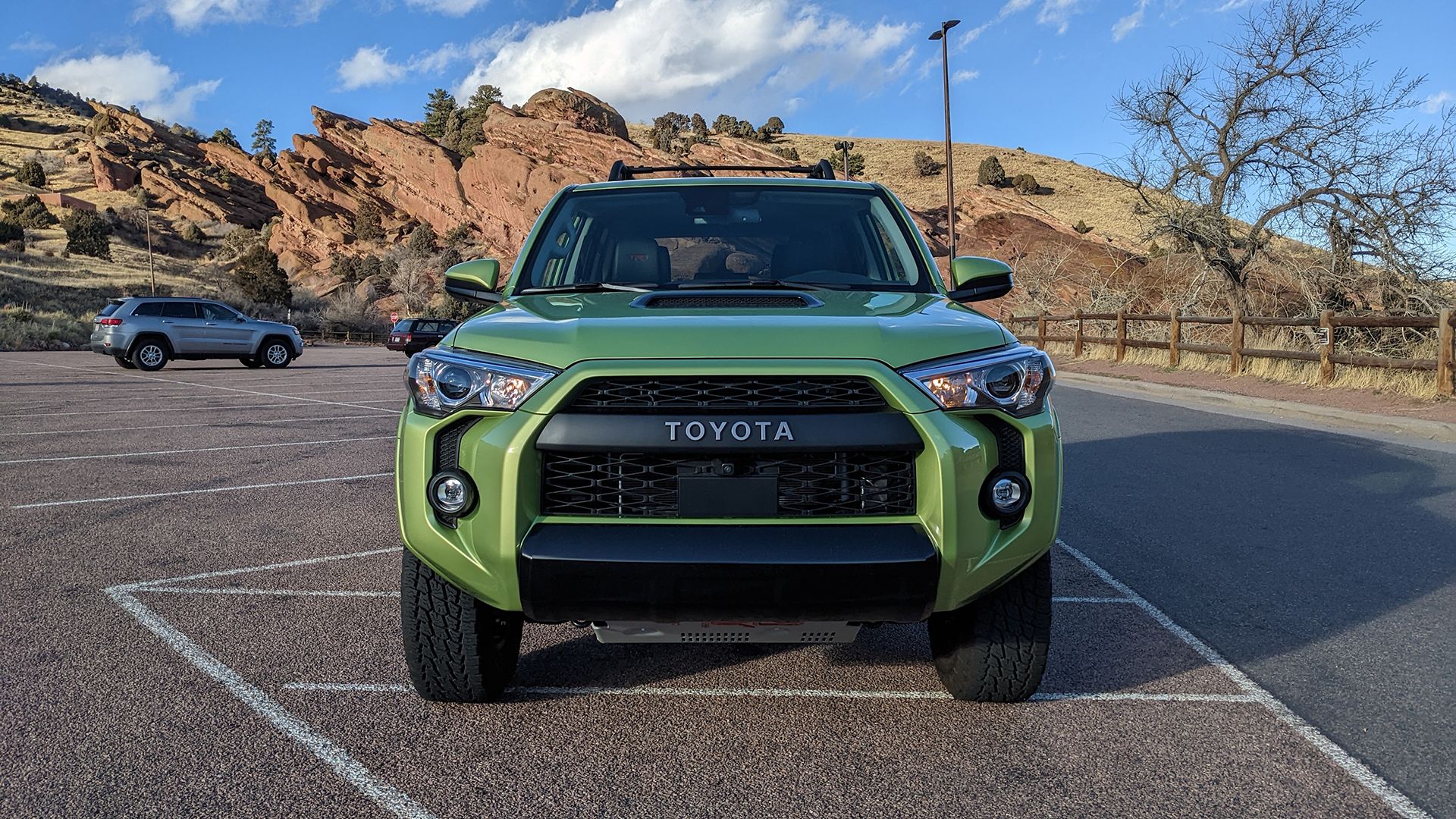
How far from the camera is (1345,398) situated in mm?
14820

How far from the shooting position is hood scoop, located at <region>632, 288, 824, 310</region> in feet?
11.4

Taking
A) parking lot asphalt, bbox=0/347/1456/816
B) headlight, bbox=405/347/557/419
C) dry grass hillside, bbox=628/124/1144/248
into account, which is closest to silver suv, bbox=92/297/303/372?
parking lot asphalt, bbox=0/347/1456/816

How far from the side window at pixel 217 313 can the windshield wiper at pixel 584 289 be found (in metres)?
23.3

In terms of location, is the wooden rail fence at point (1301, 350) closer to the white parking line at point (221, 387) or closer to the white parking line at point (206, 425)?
the white parking line at point (206, 425)

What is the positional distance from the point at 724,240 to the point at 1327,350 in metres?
15.0

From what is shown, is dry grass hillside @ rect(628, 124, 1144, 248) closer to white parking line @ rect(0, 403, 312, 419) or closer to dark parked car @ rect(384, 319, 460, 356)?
dark parked car @ rect(384, 319, 460, 356)

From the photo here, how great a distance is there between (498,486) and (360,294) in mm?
68538

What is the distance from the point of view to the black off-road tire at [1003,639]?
3271 millimetres

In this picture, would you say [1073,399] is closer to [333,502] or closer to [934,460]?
[333,502]

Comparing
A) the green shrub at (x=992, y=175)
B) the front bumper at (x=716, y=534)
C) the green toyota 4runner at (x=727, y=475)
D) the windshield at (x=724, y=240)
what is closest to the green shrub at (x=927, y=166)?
the green shrub at (x=992, y=175)

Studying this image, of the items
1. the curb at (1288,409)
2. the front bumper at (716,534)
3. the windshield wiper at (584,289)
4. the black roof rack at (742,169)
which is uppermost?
the black roof rack at (742,169)

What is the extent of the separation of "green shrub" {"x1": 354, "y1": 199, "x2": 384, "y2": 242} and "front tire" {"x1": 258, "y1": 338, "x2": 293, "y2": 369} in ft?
174

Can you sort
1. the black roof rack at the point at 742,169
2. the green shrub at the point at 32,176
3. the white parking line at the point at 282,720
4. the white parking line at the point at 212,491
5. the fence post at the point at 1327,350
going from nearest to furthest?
the white parking line at the point at 282,720 < the black roof rack at the point at 742,169 < the white parking line at the point at 212,491 < the fence post at the point at 1327,350 < the green shrub at the point at 32,176

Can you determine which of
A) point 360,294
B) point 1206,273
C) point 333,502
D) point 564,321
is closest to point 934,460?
point 564,321
